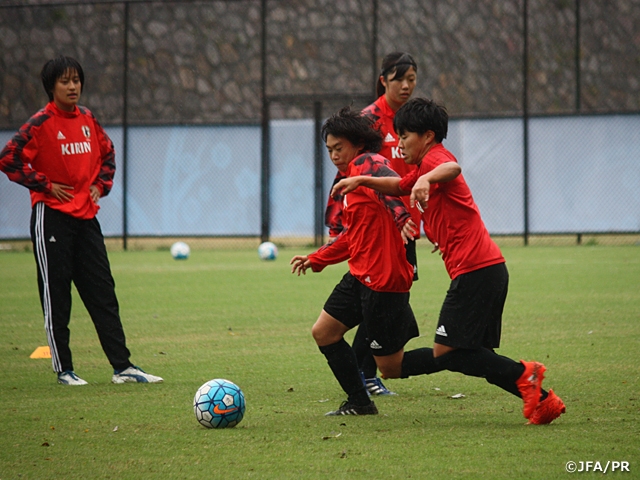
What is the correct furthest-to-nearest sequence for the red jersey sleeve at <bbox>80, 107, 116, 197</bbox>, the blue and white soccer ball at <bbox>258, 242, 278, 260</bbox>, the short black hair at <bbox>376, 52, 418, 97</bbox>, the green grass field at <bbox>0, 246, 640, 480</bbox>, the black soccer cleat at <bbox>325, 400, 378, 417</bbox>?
the blue and white soccer ball at <bbox>258, 242, 278, 260</bbox> < the red jersey sleeve at <bbox>80, 107, 116, 197</bbox> < the short black hair at <bbox>376, 52, 418, 97</bbox> < the black soccer cleat at <bbox>325, 400, 378, 417</bbox> < the green grass field at <bbox>0, 246, 640, 480</bbox>

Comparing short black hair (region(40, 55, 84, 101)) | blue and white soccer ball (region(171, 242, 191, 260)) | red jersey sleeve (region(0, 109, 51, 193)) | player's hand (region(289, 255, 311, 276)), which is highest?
short black hair (region(40, 55, 84, 101))

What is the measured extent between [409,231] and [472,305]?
47 centimetres

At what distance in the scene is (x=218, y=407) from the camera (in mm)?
4707

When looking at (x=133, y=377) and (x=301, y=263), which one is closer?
(x=301, y=263)

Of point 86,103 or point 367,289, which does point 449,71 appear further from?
point 367,289

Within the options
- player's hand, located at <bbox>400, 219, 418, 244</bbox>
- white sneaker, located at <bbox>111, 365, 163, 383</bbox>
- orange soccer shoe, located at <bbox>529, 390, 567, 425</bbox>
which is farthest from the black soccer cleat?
white sneaker, located at <bbox>111, 365, 163, 383</bbox>

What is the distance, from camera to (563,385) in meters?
5.62

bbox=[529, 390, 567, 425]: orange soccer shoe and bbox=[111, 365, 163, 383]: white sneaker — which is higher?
bbox=[529, 390, 567, 425]: orange soccer shoe

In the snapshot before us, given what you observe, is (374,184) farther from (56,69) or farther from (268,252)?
(268,252)

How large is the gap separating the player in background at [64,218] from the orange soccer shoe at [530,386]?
2.56 meters

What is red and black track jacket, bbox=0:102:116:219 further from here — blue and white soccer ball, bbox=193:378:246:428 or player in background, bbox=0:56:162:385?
blue and white soccer ball, bbox=193:378:246:428

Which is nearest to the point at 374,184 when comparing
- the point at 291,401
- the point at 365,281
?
the point at 365,281

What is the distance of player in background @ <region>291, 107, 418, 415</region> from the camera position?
4.89 meters

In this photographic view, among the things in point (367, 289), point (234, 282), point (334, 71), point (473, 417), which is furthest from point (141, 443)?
point (334, 71)
